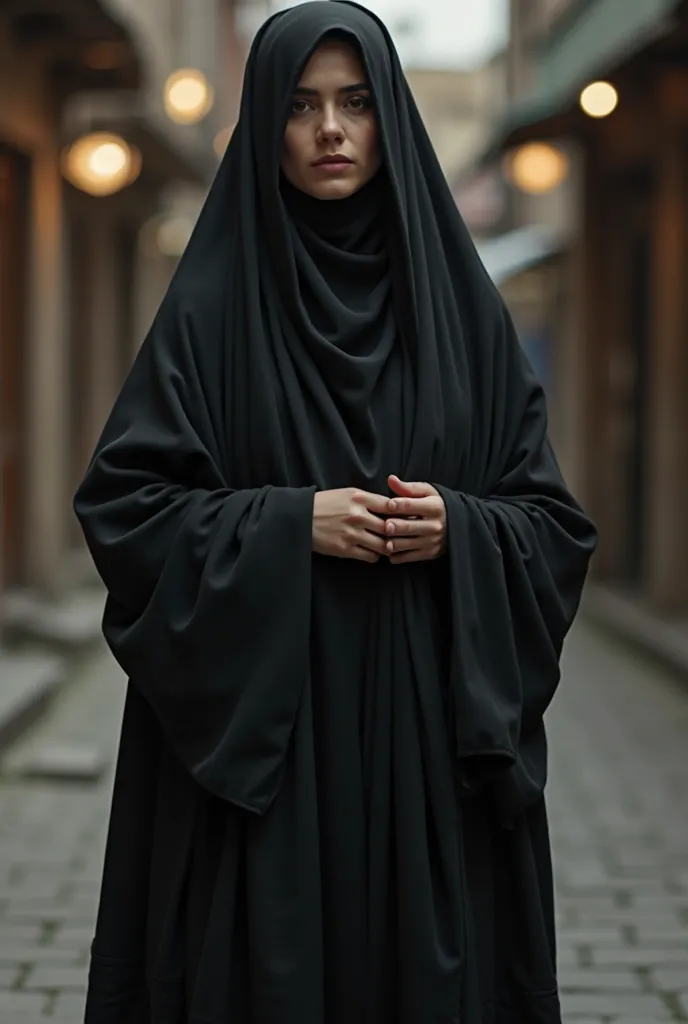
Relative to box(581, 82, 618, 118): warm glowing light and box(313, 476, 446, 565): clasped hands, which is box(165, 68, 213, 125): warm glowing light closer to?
box(581, 82, 618, 118): warm glowing light

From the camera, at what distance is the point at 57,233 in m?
9.81

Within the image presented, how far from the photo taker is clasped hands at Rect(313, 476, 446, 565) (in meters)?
2.30

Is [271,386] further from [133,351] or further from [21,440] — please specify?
[133,351]

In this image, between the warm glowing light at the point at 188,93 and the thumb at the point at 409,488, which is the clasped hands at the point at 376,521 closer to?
the thumb at the point at 409,488

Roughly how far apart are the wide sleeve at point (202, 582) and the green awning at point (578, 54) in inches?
205

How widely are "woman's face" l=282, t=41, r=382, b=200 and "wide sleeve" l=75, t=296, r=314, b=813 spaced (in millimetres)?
322

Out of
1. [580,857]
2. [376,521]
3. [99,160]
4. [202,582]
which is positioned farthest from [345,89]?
[99,160]

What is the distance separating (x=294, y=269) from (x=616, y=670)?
6.77 metres

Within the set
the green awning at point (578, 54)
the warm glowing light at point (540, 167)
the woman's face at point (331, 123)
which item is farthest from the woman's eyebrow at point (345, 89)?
the warm glowing light at point (540, 167)

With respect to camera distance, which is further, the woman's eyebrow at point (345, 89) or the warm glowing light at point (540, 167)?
the warm glowing light at point (540, 167)

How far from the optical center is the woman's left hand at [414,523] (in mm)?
2307

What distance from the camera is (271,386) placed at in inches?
93.7

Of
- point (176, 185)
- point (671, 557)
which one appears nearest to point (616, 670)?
point (671, 557)

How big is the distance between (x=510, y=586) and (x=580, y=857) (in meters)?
Answer: 2.84
